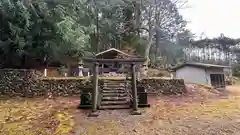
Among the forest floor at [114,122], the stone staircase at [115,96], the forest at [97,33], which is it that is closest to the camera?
the forest floor at [114,122]

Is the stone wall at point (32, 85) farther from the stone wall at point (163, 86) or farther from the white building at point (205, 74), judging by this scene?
the white building at point (205, 74)

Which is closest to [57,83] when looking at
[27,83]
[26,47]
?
[27,83]

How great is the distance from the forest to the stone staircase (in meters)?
5.24

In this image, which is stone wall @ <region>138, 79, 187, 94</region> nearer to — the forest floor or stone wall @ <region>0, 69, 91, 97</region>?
stone wall @ <region>0, 69, 91, 97</region>

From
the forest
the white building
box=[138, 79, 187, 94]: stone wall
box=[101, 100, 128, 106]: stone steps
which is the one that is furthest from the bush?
box=[101, 100, 128, 106]: stone steps

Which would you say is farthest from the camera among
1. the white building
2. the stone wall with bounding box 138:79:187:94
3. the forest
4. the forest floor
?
the white building

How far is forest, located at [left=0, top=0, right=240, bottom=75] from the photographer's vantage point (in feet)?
45.4

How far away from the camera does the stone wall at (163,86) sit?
13523 millimetres

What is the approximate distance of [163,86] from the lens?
44.9ft

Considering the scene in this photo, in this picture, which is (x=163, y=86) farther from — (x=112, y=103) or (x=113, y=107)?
(x=113, y=107)

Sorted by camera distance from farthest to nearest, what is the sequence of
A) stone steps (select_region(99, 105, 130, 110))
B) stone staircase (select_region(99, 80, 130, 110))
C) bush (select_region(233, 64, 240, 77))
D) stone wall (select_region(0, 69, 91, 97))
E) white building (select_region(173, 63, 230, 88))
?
1. bush (select_region(233, 64, 240, 77))
2. white building (select_region(173, 63, 230, 88))
3. stone wall (select_region(0, 69, 91, 97))
4. stone staircase (select_region(99, 80, 130, 110))
5. stone steps (select_region(99, 105, 130, 110))

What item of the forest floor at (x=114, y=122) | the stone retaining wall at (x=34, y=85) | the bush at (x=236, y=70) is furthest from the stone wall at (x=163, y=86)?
the bush at (x=236, y=70)

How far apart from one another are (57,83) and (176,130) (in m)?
8.84

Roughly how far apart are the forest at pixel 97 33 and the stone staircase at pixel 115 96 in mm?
5238
